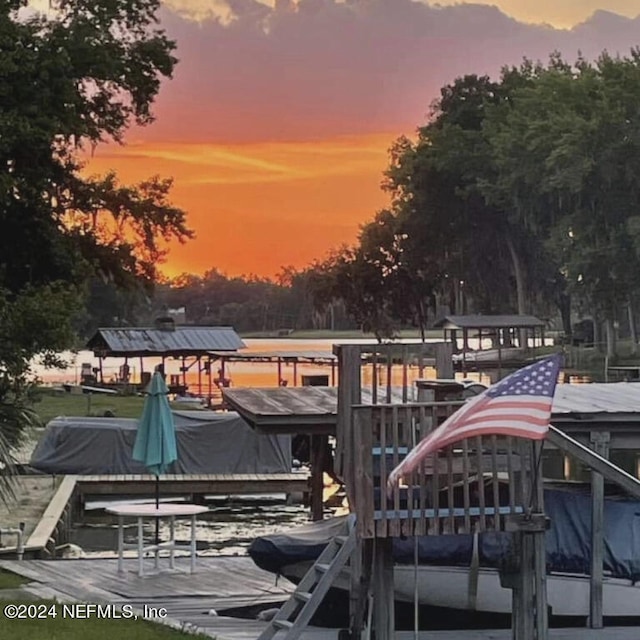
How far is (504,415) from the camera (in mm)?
8875

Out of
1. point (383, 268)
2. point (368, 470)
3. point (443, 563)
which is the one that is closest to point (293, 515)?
point (443, 563)

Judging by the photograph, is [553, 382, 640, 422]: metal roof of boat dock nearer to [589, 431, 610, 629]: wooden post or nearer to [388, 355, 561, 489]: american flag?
[589, 431, 610, 629]: wooden post

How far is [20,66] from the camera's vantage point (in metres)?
19.1

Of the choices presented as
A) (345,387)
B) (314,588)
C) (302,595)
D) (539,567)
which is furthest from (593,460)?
(302,595)

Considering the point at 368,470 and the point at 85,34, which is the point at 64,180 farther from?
the point at 368,470

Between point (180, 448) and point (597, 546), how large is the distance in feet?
55.6

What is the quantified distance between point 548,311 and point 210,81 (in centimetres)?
6601

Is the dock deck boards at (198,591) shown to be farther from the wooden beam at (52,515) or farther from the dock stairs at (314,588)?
the wooden beam at (52,515)

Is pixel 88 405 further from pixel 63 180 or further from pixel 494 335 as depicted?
pixel 494 335

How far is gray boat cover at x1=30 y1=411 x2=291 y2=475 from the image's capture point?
91.2ft

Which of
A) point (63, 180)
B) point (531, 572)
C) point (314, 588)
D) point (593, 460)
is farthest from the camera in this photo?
point (63, 180)

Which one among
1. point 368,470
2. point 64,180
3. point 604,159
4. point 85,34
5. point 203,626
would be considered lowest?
point 203,626

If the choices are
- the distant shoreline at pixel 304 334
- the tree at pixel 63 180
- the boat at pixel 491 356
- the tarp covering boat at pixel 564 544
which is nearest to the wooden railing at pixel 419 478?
the tarp covering boat at pixel 564 544

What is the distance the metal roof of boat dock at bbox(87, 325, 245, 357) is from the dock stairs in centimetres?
3834
